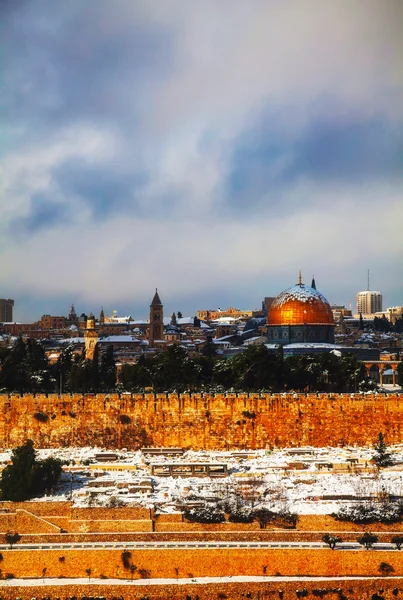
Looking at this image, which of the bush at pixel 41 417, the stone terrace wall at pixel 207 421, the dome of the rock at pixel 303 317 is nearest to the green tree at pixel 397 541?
the stone terrace wall at pixel 207 421

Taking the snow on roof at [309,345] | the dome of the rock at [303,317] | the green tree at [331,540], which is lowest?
the green tree at [331,540]

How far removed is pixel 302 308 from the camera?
2926 inches

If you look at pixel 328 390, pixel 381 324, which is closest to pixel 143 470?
pixel 328 390

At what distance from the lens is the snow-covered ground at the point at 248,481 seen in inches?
1292

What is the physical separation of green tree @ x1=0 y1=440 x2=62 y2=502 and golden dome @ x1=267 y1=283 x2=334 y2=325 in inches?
1670

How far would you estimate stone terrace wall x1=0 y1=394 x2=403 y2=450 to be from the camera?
137ft

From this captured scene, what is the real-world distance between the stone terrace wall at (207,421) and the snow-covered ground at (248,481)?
4.92 ft

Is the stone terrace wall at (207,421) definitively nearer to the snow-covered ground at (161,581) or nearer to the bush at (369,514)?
the bush at (369,514)

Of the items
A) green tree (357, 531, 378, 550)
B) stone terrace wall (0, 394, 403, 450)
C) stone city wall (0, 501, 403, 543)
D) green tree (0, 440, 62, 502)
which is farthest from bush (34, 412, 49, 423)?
green tree (357, 531, 378, 550)

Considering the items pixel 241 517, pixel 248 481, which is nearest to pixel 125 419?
pixel 248 481

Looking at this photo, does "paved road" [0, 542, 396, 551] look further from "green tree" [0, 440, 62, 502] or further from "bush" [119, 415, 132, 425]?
"bush" [119, 415, 132, 425]

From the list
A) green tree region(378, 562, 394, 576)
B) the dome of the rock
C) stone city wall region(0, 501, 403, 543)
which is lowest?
green tree region(378, 562, 394, 576)

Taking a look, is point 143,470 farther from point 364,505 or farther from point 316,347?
point 316,347

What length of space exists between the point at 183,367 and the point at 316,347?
947 inches
